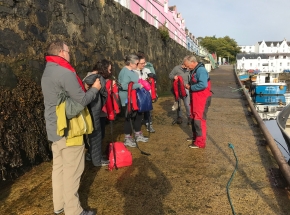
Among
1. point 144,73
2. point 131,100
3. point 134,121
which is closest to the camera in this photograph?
point 131,100

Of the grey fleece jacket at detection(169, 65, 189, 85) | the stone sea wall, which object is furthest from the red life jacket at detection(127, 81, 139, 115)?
the grey fleece jacket at detection(169, 65, 189, 85)

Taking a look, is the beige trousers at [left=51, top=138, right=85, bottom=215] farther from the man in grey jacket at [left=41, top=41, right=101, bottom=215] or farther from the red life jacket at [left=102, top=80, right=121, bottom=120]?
the red life jacket at [left=102, top=80, right=121, bottom=120]

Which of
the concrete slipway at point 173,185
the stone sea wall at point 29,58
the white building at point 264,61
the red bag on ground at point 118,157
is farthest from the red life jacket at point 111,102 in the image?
the white building at point 264,61

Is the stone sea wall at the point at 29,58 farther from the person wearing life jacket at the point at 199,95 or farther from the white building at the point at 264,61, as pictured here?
the white building at the point at 264,61

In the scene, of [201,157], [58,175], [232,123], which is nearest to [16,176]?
[58,175]

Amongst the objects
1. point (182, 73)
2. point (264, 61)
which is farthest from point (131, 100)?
point (264, 61)

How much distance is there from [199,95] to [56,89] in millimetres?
2905

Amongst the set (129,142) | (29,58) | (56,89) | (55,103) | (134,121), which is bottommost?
(129,142)

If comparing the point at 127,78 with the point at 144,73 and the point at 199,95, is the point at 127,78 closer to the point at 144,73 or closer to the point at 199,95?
the point at 144,73

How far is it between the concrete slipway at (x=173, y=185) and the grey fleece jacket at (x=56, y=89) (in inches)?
42.5

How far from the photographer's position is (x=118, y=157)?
3.95m

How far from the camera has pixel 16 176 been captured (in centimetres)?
362

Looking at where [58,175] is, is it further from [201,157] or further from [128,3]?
[128,3]

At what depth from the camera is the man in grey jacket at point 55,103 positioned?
2506 millimetres
